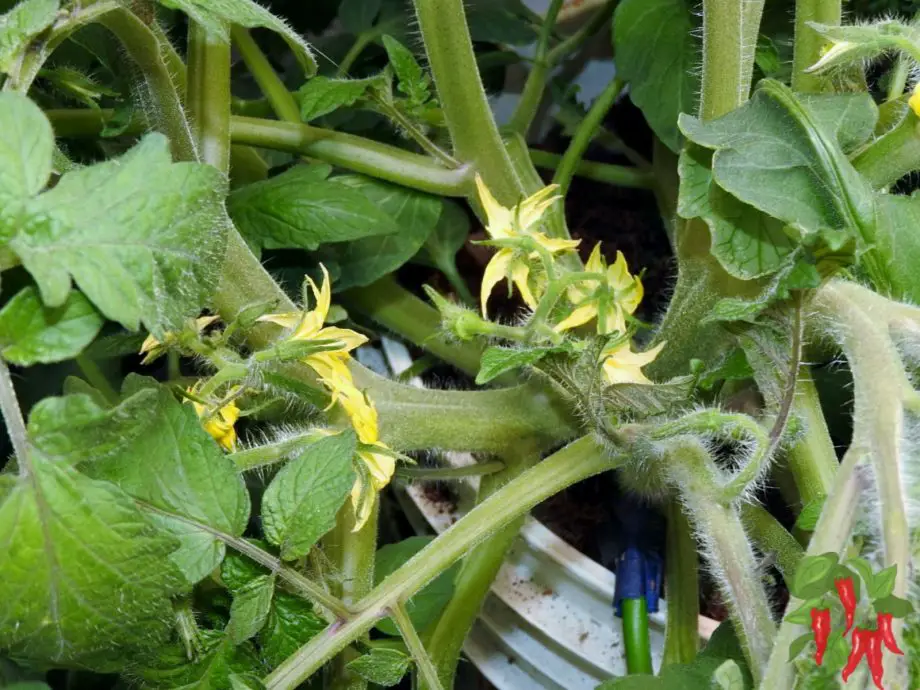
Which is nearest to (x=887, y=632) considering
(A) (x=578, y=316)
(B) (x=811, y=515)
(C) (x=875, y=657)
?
(C) (x=875, y=657)

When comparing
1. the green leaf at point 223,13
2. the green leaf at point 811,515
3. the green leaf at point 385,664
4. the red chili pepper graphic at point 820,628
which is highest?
the green leaf at point 223,13

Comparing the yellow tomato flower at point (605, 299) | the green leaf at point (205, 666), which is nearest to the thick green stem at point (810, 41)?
the yellow tomato flower at point (605, 299)

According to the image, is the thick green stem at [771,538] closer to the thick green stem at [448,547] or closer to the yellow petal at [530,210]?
the thick green stem at [448,547]

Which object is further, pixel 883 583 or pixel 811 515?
pixel 811 515

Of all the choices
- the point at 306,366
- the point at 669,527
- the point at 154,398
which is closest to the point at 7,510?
the point at 154,398

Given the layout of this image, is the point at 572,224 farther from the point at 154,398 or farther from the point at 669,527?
the point at 154,398

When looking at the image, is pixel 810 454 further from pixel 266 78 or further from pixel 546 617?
pixel 266 78

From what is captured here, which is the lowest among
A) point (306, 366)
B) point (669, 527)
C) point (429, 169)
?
point (669, 527)
